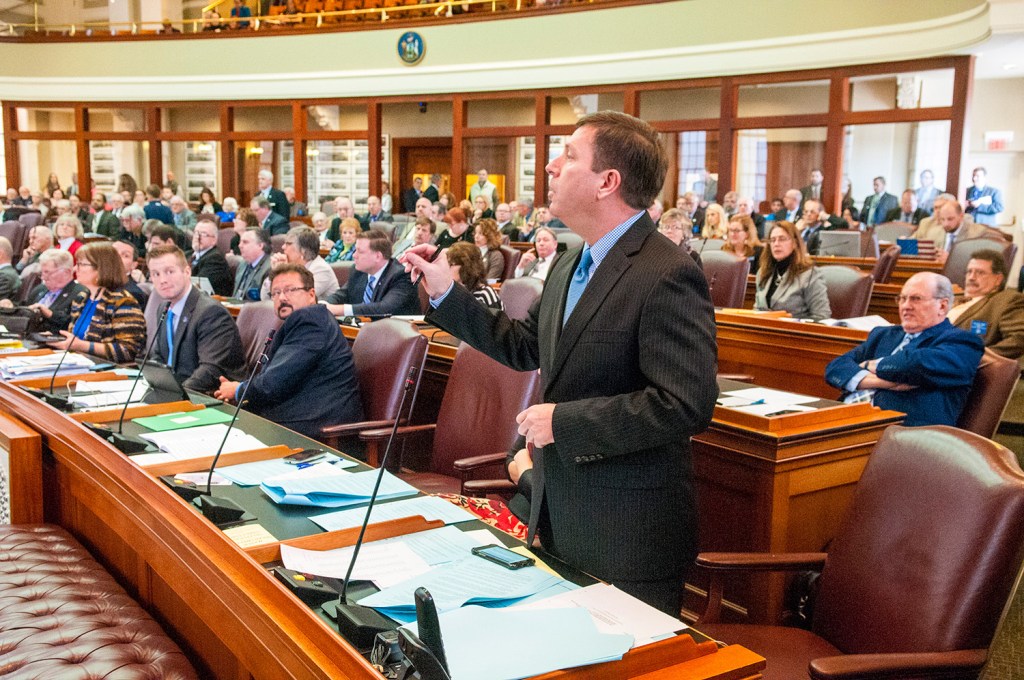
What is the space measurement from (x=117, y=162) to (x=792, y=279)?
50.5 ft

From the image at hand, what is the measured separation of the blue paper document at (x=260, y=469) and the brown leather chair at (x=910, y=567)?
0.85 meters

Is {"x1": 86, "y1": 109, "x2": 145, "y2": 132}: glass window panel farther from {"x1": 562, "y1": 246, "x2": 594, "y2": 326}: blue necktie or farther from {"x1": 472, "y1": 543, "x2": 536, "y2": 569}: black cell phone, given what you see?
{"x1": 472, "y1": 543, "x2": 536, "y2": 569}: black cell phone

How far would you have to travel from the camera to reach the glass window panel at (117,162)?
17016 mm

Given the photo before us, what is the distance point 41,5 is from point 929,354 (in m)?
19.6

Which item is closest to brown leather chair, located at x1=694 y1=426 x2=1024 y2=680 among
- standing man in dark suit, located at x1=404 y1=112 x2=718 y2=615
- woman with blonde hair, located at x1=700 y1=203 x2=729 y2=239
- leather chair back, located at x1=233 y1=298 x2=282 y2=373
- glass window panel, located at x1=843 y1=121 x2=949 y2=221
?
standing man in dark suit, located at x1=404 y1=112 x2=718 y2=615

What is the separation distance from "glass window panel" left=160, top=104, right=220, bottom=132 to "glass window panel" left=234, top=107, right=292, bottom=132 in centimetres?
67

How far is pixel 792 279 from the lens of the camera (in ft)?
16.4

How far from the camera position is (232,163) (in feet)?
47.1

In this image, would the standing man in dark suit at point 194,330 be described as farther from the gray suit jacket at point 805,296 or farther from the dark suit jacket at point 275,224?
the dark suit jacket at point 275,224

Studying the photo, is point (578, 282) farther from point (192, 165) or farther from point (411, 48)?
point (192, 165)

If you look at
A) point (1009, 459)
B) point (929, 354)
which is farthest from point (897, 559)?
point (929, 354)

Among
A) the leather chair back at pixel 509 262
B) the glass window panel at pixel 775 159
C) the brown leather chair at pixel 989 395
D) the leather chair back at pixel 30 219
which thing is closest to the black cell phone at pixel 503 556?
the brown leather chair at pixel 989 395

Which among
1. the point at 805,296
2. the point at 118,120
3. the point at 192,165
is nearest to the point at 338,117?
the point at 192,165

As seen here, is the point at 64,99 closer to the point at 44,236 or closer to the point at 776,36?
the point at 44,236
